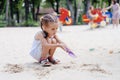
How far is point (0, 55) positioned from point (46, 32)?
1787 mm

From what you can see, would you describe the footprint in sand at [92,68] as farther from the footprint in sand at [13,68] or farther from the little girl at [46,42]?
the footprint in sand at [13,68]

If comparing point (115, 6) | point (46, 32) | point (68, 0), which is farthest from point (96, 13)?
point (68, 0)

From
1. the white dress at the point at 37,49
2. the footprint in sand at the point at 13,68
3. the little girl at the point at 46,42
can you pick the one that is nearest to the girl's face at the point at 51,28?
the little girl at the point at 46,42

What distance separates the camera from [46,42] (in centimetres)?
536

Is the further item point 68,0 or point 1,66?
point 68,0

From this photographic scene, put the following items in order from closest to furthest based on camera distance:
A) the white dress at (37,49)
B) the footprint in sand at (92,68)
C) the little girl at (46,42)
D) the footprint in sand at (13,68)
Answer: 1. the footprint in sand at (92,68)
2. the footprint in sand at (13,68)
3. the little girl at (46,42)
4. the white dress at (37,49)

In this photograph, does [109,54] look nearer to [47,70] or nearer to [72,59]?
[72,59]

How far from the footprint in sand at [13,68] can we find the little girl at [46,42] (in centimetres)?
36

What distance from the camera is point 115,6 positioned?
53.7 ft

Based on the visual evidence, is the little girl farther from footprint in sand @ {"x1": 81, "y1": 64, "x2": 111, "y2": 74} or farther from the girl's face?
footprint in sand @ {"x1": 81, "y1": 64, "x2": 111, "y2": 74}

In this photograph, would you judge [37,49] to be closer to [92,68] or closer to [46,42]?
[46,42]

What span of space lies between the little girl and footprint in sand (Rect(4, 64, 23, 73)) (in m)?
0.36

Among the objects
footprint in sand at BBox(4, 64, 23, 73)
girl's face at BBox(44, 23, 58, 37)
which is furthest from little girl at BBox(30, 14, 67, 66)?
footprint in sand at BBox(4, 64, 23, 73)

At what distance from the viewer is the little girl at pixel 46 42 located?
211 inches
